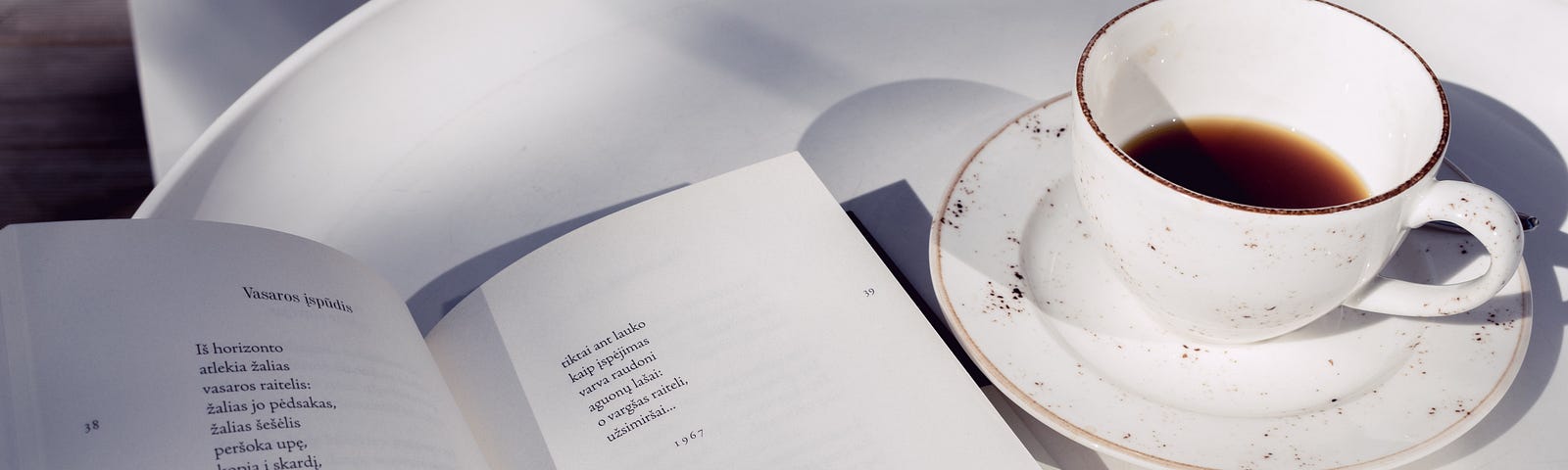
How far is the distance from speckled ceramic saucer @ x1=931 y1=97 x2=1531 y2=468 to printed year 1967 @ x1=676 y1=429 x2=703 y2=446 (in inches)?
5.7

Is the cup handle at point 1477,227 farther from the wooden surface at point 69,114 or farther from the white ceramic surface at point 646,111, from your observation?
the wooden surface at point 69,114

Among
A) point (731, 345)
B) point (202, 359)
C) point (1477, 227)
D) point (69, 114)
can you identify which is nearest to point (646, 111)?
point (731, 345)

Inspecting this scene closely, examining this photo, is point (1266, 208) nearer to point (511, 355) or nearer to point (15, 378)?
point (511, 355)

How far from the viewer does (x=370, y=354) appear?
56 cm

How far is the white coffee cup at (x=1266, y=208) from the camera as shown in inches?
19.5

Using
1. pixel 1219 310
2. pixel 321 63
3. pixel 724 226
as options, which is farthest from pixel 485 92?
pixel 1219 310

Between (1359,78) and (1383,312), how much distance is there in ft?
0.44

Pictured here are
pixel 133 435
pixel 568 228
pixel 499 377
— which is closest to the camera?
pixel 133 435

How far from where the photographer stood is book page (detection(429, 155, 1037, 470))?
55cm

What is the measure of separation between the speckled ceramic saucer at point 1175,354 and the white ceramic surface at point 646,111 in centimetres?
7

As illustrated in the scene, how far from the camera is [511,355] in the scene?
0.59 metres

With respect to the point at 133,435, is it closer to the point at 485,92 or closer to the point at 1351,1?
the point at 485,92

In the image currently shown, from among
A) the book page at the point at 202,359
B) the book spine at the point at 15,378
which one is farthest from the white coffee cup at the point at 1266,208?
the book spine at the point at 15,378

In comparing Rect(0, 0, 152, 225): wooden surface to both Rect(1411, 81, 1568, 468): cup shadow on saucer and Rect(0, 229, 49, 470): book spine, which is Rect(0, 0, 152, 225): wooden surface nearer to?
Rect(0, 229, 49, 470): book spine
